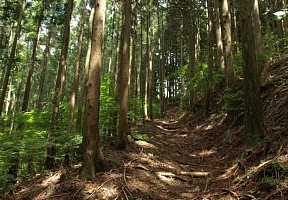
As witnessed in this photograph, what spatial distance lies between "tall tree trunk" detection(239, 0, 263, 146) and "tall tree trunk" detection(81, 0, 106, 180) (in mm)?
3750

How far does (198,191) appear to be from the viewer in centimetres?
505

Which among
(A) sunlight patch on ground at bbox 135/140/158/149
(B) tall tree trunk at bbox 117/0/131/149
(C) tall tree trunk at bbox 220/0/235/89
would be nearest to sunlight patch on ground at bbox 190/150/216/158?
(A) sunlight patch on ground at bbox 135/140/158/149

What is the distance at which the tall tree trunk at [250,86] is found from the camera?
18.7 ft

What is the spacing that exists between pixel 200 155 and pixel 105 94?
224 inches

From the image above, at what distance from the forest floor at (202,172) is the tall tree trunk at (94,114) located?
28 centimetres

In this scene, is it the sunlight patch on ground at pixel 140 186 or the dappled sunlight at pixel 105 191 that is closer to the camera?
the dappled sunlight at pixel 105 191

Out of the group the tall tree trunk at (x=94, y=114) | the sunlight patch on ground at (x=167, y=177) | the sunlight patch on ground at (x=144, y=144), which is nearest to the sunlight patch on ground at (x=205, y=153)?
the sunlight patch on ground at (x=144, y=144)

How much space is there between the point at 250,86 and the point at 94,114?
4.00 meters

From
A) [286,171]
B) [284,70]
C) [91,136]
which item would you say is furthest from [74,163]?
[284,70]

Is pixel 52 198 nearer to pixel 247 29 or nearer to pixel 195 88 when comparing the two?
pixel 247 29

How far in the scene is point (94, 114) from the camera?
17.8 feet

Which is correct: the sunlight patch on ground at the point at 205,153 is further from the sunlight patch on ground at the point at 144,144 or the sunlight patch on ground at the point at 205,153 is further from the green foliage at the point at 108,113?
the green foliage at the point at 108,113

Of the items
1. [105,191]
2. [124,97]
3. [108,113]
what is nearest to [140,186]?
[105,191]

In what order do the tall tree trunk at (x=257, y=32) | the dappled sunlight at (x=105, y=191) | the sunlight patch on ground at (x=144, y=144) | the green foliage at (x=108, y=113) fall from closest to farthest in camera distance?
1. the dappled sunlight at (x=105, y=191)
2. the sunlight patch on ground at (x=144, y=144)
3. the tall tree trunk at (x=257, y=32)
4. the green foliage at (x=108, y=113)
